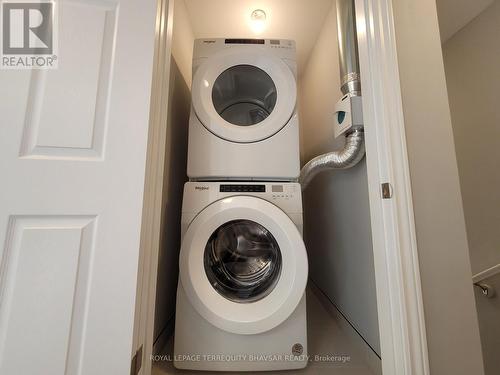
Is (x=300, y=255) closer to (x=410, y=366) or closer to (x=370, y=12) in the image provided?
(x=410, y=366)

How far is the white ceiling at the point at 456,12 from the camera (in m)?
1.25

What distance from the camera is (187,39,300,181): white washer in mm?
1009

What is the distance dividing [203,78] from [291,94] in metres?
0.46

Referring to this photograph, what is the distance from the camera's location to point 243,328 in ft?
2.58

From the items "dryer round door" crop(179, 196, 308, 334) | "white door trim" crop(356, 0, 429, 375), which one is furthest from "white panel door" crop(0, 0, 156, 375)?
"white door trim" crop(356, 0, 429, 375)

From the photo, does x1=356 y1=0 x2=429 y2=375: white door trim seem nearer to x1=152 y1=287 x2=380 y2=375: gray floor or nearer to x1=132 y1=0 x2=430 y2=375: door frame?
x1=132 y1=0 x2=430 y2=375: door frame

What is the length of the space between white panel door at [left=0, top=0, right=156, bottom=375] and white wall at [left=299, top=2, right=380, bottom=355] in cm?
92

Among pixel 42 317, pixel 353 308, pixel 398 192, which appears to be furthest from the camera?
pixel 353 308

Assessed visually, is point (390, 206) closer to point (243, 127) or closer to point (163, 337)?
point (243, 127)

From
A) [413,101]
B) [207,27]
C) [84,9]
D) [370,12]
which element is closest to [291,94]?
[370,12]

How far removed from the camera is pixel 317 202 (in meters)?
1.59

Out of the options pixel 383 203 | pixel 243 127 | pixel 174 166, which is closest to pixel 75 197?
pixel 174 166

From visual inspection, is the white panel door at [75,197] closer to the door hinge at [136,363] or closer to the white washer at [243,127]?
the door hinge at [136,363]

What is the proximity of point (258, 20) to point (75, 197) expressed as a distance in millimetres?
1599
